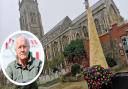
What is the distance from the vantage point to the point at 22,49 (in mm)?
6000

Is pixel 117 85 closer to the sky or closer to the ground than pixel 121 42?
closer to the ground

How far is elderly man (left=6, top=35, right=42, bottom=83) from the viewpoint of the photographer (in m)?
5.99

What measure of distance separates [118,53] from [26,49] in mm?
15197

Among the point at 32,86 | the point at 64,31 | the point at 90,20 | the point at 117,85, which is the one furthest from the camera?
the point at 64,31

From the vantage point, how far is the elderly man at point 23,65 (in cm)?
599

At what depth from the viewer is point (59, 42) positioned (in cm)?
3472

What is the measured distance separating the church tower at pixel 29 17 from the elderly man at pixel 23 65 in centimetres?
3840

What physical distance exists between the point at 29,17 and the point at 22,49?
145 feet

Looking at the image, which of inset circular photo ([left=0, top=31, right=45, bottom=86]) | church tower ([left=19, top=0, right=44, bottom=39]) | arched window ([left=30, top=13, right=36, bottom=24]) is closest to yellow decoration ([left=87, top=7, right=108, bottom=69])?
inset circular photo ([left=0, top=31, right=45, bottom=86])

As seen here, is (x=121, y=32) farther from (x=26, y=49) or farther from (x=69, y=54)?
(x=26, y=49)

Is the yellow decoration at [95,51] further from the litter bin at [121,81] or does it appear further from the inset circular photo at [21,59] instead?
the inset circular photo at [21,59]

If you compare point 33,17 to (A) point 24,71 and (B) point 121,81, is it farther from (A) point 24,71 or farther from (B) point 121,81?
(B) point 121,81

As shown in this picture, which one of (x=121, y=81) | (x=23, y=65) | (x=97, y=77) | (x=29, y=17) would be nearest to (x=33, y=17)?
(x=29, y=17)

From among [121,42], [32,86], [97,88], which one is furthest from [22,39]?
[121,42]
